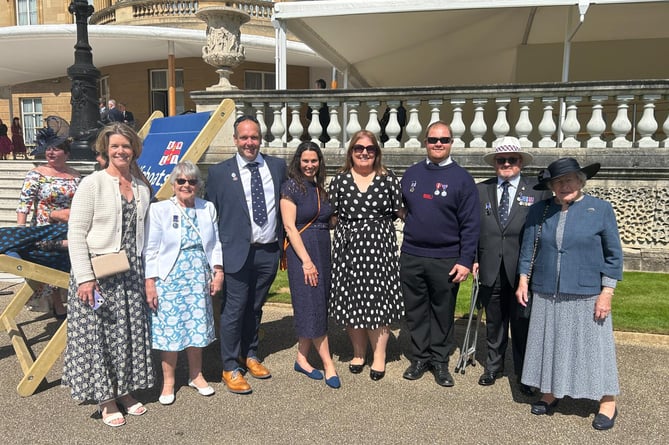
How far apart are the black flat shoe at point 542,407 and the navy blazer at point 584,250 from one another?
0.78 m

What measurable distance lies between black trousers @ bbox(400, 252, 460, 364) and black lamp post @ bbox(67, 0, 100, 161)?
22.9 ft

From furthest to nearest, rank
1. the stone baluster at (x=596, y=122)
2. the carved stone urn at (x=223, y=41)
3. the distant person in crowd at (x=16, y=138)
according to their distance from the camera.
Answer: the distant person in crowd at (x=16, y=138) → the carved stone urn at (x=223, y=41) → the stone baluster at (x=596, y=122)

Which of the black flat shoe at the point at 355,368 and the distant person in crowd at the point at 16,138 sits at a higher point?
the distant person in crowd at the point at 16,138

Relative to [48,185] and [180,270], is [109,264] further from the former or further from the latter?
[48,185]

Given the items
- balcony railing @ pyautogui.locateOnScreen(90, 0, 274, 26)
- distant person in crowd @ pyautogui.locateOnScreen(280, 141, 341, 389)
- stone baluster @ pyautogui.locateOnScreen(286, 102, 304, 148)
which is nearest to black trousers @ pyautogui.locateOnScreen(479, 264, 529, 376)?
distant person in crowd @ pyautogui.locateOnScreen(280, 141, 341, 389)

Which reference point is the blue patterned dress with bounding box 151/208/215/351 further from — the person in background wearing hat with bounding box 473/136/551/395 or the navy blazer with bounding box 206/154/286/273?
the person in background wearing hat with bounding box 473/136/551/395

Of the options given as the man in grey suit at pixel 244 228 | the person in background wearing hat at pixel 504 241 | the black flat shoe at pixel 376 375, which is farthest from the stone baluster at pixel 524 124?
the black flat shoe at pixel 376 375

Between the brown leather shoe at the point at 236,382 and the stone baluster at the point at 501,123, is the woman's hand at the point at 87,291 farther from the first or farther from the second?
the stone baluster at the point at 501,123

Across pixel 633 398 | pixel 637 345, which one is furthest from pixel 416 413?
pixel 637 345

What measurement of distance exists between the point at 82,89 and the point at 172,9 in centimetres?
1176

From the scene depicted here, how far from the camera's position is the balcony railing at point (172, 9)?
60.0 feet

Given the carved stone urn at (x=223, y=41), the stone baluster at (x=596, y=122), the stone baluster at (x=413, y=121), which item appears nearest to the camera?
the stone baluster at (x=596, y=122)

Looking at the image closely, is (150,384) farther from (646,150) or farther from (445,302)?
(646,150)

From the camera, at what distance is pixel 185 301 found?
3.22 m
